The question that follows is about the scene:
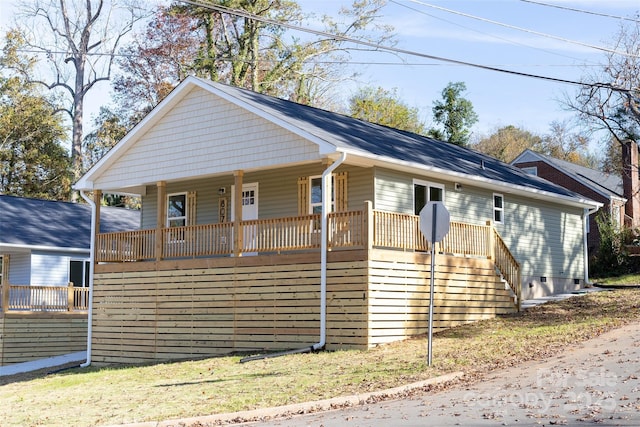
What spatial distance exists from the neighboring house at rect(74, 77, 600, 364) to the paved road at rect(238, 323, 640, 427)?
17.6 feet

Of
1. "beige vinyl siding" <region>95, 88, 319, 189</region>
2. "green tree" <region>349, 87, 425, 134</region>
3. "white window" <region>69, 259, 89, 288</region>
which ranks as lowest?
"white window" <region>69, 259, 89, 288</region>

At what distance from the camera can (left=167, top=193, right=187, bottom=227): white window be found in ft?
89.2

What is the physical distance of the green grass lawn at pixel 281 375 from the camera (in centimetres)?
1446

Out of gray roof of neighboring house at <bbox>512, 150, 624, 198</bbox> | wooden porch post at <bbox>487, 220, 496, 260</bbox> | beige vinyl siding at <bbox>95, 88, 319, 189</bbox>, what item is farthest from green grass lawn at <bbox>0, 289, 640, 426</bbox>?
gray roof of neighboring house at <bbox>512, 150, 624, 198</bbox>

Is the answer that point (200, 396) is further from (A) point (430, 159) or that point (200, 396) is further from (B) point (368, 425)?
(A) point (430, 159)

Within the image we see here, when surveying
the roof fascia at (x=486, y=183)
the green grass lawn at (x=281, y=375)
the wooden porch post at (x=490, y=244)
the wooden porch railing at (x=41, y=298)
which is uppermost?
the roof fascia at (x=486, y=183)

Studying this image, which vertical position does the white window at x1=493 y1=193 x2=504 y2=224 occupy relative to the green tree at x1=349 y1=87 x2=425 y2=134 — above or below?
below

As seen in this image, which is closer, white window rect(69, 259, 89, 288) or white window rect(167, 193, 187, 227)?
white window rect(167, 193, 187, 227)

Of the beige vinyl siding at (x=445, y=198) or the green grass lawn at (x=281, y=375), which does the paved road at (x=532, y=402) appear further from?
the beige vinyl siding at (x=445, y=198)

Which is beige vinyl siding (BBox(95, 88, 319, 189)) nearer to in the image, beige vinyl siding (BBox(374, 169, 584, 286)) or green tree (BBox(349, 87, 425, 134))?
beige vinyl siding (BBox(374, 169, 584, 286))

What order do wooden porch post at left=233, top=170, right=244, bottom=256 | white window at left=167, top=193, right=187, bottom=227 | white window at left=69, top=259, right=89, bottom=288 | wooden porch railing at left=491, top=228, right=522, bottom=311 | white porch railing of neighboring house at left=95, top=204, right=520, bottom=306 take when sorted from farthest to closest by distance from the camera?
white window at left=69, top=259, right=89, bottom=288 < white window at left=167, top=193, right=187, bottom=227 < wooden porch railing at left=491, top=228, right=522, bottom=311 < wooden porch post at left=233, top=170, right=244, bottom=256 < white porch railing of neighboring house at left=95, top=204, right=520, bottom=306

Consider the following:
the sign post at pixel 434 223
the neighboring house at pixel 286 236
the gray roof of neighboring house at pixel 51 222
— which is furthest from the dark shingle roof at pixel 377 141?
the gray roof of neighboring house at pixel 51 222

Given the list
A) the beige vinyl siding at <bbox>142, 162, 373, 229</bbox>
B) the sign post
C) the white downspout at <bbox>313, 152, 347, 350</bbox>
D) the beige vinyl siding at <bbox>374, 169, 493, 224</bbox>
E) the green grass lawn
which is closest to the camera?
the green grass lawn

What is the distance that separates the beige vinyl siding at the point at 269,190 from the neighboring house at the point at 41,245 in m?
6.79
